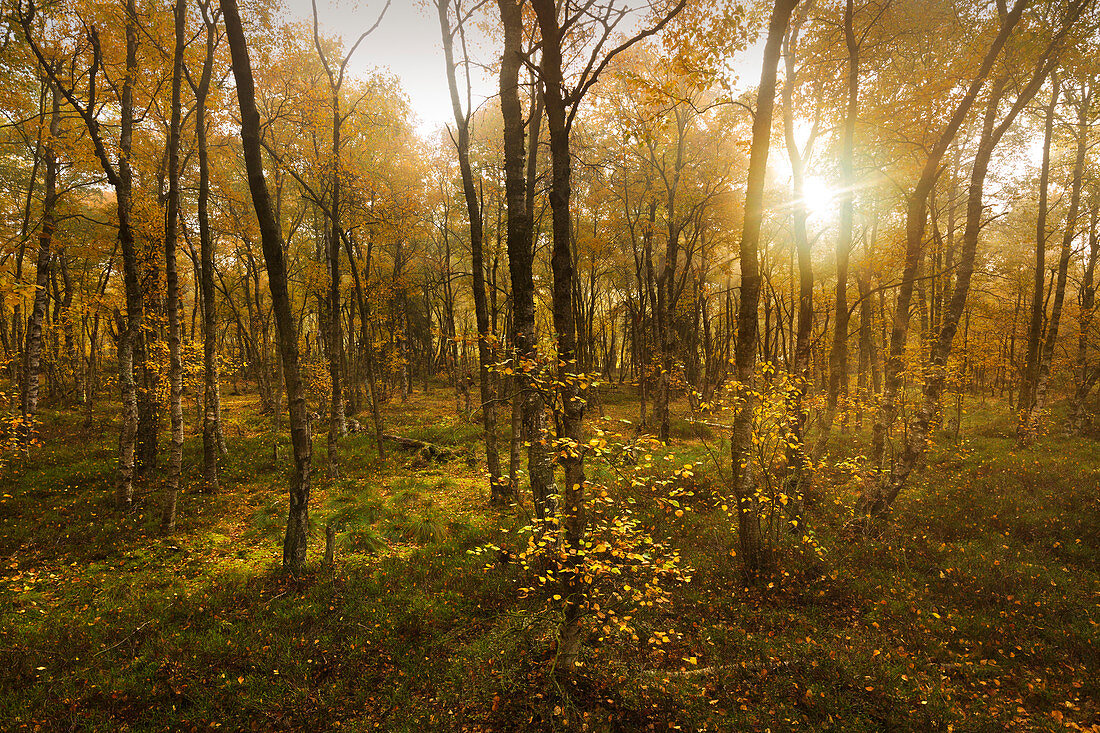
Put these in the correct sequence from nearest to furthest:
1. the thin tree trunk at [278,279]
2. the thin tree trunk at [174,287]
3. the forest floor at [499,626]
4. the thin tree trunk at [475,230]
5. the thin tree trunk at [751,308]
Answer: the forest floor at [499,626]
the thin tree trunk at [751,308]
the thin tree trunk at [278,279]
the thin tree trunk at [174,287]
the thin tree trunk at [475,230]

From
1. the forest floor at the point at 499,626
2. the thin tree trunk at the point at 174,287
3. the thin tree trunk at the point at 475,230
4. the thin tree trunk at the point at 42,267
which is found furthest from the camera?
the thin tree trunk at the point at 42,267

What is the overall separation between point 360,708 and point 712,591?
17.8ft

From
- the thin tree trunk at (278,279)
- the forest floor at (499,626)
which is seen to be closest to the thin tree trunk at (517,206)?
the forest floor at (499,626)

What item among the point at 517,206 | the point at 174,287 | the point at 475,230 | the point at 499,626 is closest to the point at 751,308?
the point at 517,206

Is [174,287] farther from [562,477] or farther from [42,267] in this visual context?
[562,477]

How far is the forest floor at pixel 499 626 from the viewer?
4.71 m

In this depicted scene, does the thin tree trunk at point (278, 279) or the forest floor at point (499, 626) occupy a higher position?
the thin tree trunk at point (278, 279)

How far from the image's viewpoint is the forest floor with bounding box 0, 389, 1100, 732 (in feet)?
15.5

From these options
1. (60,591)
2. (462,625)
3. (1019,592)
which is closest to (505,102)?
(462,625)

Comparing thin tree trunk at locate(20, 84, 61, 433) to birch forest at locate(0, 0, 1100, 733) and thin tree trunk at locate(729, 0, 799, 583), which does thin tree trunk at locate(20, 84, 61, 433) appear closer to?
birch forest at locate(0, 0, 1100, 733)

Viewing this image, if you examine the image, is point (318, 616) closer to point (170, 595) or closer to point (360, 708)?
point (360, 708)

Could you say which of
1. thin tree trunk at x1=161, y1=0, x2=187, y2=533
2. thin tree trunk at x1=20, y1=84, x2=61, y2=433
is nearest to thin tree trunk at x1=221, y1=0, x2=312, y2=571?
thin tree trunk at x1=161, y1=0, x2=187, y2=533

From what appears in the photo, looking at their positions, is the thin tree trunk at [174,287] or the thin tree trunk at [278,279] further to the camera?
the thin tree trunk at [174,287]

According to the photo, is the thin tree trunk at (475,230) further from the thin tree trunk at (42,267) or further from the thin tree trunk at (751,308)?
the thin tree trunk at (42,267)
